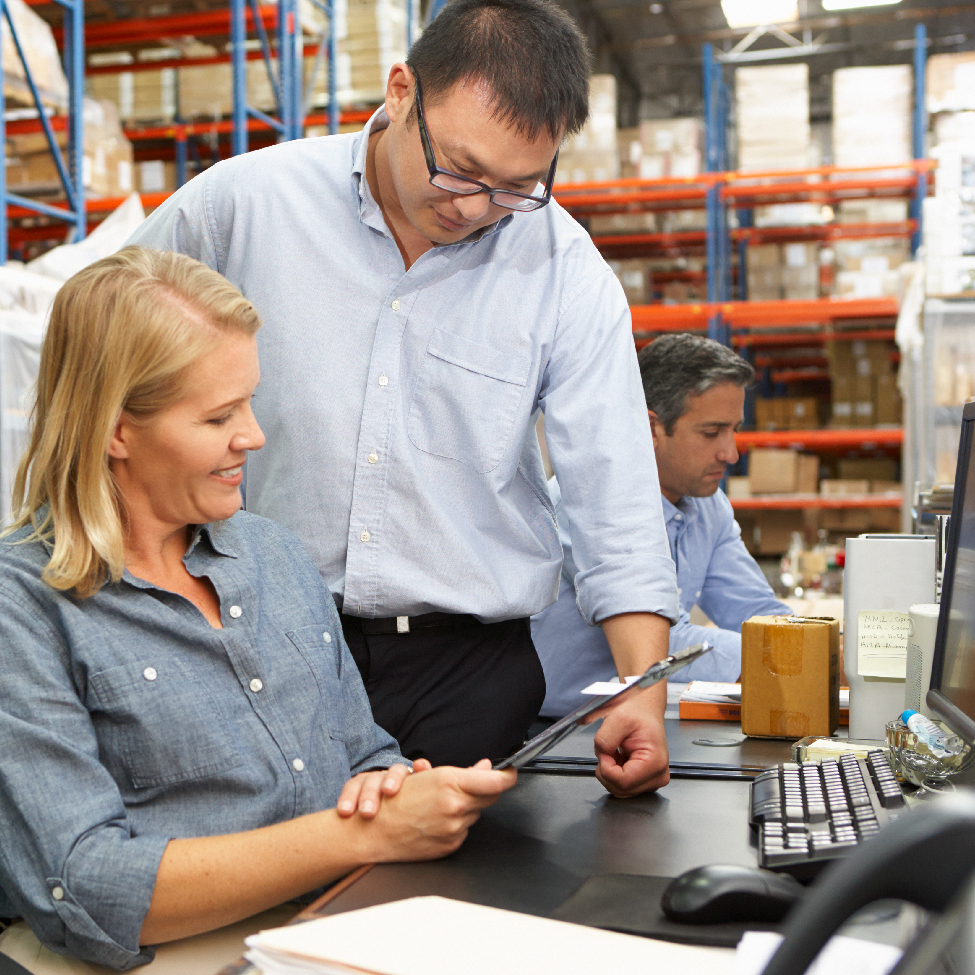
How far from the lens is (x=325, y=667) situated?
1.29 meters

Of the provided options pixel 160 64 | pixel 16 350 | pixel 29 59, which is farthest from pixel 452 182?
pixel 160 64

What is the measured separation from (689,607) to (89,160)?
14.7 feet

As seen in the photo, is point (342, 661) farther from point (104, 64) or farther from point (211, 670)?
point (104, 64)

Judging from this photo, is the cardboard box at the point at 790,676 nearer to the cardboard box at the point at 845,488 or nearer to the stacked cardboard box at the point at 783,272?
the cardboard box at the point at 845,488

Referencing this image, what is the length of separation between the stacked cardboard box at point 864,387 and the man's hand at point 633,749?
7472 millimetres

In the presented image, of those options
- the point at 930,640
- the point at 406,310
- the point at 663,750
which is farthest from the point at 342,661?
the point at 930,640

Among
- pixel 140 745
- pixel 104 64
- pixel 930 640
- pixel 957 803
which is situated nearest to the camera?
pixel 957 803

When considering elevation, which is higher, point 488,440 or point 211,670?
point 488,440

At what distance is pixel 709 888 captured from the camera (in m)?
0.84

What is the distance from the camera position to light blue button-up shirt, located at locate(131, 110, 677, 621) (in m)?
1.56

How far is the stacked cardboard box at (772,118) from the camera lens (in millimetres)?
7805

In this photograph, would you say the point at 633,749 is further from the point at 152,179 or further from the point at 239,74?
the point at 152,179

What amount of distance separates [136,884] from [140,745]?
6.1 inches

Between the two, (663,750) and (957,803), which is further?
(663,750)
